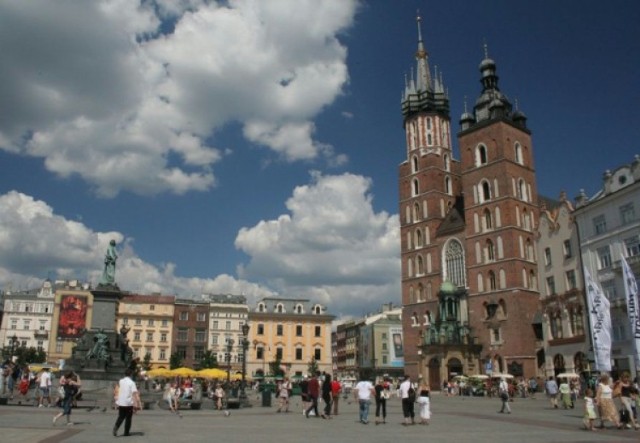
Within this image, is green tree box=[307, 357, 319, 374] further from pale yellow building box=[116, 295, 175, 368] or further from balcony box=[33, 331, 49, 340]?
balcony box=[33, 331, 49, 340]

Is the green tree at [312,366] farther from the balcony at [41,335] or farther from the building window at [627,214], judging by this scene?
the building window at [627,214]

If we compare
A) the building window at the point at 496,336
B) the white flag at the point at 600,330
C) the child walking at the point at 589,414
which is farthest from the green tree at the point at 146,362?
the child walking at the point at 589,414

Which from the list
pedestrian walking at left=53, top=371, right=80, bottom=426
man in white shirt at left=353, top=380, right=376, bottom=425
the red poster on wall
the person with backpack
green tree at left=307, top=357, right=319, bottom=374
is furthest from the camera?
the red poster on wall

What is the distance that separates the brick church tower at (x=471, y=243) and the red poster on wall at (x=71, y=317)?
5260 centimetres

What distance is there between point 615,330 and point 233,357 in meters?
64.7

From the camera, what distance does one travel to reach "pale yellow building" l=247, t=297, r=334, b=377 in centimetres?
9369

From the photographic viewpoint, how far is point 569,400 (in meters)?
28.3

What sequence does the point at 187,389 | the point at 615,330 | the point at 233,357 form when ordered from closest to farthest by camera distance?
the point at 187,389 < the point at 615,330 < the point at 233,357

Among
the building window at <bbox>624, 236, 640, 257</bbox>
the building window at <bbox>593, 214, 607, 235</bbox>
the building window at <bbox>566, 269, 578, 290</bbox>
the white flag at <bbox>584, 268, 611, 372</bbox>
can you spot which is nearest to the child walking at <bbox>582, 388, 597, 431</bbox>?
the white flag at <bbox>584, 268, 611, 372</bbox>

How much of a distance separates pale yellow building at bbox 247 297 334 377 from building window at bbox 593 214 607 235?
55353mm

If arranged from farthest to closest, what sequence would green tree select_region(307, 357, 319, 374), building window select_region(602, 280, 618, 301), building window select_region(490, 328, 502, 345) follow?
green tree select_region(307, 357, 319, 374), building window select_region(490, 328, 502, 345), building window select_region(602, 280, 618, 301)

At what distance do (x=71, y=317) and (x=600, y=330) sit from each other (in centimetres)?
8802

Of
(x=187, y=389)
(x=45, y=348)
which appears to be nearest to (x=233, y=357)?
(x=45, y=348)

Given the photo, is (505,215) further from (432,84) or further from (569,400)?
(569,400)
